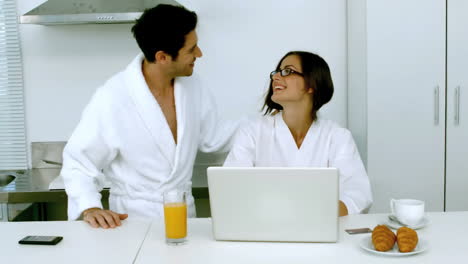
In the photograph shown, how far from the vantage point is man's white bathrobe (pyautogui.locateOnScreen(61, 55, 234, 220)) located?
2.14 m

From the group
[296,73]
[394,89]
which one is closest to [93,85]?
[296,73]

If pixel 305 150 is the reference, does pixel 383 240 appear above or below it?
below

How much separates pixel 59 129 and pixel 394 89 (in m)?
1.83

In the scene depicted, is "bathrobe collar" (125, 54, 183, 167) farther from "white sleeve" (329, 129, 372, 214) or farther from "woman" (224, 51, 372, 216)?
"white sleeve" (329, 129, 372, 214)

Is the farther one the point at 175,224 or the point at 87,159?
the point at 87,159

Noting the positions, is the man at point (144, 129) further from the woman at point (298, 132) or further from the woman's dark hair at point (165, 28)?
the woman at point (298, 132)

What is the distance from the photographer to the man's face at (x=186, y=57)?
7.24 ft

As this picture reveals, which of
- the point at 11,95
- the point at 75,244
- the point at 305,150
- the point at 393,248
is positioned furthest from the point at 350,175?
the point at 11,95

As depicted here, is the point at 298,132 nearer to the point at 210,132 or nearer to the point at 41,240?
the point at 210,132

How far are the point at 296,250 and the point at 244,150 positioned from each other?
0.83 metres

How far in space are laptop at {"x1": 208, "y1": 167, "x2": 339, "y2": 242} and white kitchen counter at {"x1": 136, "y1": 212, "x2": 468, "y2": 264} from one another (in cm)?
4

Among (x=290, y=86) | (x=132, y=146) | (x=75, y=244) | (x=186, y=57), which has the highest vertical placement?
(x=186, y=57)

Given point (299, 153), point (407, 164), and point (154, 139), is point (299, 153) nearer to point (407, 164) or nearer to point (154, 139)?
point (154, 139)

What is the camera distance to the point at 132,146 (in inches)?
86.2
